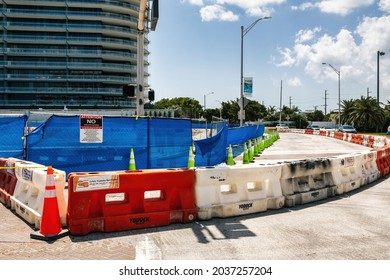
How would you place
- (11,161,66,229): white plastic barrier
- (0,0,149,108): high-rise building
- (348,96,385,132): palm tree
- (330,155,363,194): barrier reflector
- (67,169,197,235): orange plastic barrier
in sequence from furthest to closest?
(0,0,149,108): high-rise building
(348,96,385,132): palm tree
(330,155,363,194): barrier reflector
(11,161,66,229): white plastic barrier
(67,169,197,235): orange plastic barrier

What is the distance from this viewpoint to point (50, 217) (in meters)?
6.03

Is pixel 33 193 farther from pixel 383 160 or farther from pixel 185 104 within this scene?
pixel 185 104

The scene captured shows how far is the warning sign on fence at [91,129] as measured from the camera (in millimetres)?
11133

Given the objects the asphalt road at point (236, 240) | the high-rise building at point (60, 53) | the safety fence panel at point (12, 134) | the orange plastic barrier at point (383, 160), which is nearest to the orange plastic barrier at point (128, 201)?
the asphalt road at point (236, 240)

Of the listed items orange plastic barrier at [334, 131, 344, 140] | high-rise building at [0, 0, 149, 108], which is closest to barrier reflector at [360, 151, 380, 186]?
orange plastic barrier at [334, 131, 344, 140]

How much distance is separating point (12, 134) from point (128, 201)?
24.8 ft

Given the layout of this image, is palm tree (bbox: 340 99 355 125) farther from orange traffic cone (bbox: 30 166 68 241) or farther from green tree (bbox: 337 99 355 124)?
orange traffic cone (bbox: 30 166 68 241)

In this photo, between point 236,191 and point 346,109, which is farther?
point 346,109

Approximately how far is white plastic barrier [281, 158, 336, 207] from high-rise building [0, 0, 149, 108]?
233 ft

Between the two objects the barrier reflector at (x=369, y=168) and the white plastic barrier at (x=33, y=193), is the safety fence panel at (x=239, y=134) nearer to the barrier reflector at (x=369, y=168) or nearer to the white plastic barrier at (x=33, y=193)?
the barrier reflector at (x=369, y=168)

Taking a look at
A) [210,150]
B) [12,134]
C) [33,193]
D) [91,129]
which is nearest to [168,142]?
[210,150]

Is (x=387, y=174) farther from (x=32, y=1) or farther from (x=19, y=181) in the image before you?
(x=32, y=1)

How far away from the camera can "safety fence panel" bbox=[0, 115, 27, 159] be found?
12.0 metres
